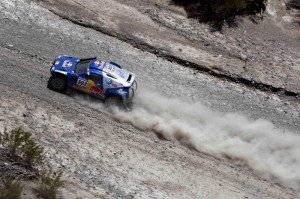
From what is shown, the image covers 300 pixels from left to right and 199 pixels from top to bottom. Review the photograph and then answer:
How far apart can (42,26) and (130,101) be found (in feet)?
21.1

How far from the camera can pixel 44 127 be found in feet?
47.8

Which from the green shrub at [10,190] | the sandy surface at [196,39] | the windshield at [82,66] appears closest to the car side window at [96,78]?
the windshield at [82,66]

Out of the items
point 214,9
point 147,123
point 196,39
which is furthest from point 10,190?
point 214,9

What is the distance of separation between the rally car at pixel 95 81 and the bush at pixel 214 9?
Result: 326 inches

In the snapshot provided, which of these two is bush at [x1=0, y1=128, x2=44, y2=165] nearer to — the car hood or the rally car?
the rally car

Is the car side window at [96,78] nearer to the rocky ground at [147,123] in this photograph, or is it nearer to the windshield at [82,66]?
the windshield at [82,66]

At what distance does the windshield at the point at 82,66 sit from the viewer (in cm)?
1669

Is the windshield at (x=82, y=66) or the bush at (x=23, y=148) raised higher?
the windshield at (x=82, y=66)

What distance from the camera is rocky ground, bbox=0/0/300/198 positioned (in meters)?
14.0

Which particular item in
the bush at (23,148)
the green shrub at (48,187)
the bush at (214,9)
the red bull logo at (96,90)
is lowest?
the green shrub at (48,187)

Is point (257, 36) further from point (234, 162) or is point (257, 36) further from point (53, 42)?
point (53, 42)

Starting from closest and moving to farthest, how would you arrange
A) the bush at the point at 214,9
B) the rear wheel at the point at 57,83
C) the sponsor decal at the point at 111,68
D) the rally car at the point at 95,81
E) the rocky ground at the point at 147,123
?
1. the rocky ground at the point at 147,123
2. the rally car at the point at 95,81
3. the rear wheel at the point at 57,83
4. the sponsor decal at the point at 111,68
5. the bush at the point at 214,9

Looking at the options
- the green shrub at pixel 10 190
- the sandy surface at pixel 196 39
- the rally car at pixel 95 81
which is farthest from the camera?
the sandy surface at pixel 196 39

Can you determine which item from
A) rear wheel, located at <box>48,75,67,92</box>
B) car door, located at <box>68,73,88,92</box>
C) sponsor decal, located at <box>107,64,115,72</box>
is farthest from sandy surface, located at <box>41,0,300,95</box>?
rear wheel, located at <box>48,75,67,92</box>
